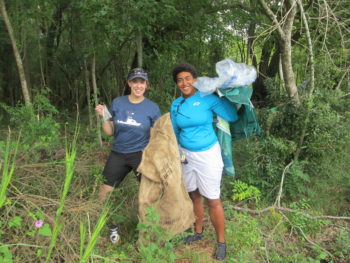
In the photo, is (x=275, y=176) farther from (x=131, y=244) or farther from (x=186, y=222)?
(x=131, y=244)

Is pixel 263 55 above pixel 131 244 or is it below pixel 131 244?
above

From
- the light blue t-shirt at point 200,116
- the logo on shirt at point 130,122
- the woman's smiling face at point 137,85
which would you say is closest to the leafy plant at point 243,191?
the light blue t-shirt at point 200,116

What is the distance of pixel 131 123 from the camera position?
2.61m

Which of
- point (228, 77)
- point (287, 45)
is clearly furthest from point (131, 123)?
point (287, 45)

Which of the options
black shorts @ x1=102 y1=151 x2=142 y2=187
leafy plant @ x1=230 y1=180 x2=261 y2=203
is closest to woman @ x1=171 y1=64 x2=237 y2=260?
black shorts @ x1=102 y1=151 x2=142 y2=187

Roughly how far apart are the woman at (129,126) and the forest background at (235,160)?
0.36m

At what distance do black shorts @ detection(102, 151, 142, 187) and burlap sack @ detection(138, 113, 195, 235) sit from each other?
0.26m

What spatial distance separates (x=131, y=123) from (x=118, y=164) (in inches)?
17.3

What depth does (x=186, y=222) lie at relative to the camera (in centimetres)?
257

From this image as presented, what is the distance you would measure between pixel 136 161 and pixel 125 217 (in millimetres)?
693

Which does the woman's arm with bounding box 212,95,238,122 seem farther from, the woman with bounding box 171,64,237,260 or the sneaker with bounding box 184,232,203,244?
the sneaker with bounding box 184,232,203,244

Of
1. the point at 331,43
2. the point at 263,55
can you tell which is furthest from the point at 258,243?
the point at 263,55

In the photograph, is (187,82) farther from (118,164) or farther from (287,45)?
(287,45)

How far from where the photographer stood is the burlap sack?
2.40 meters
